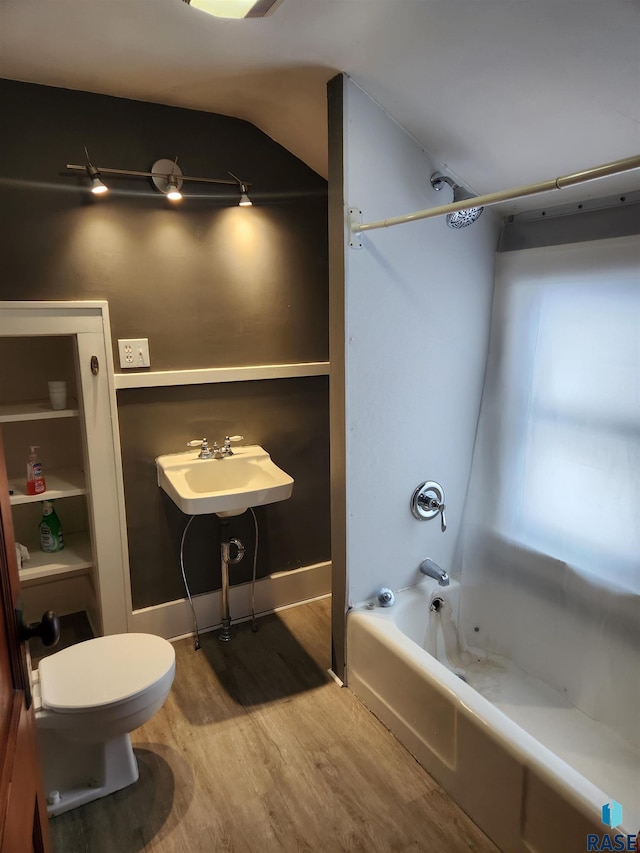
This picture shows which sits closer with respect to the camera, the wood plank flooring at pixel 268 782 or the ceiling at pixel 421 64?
the ceiling at pixel 421 64

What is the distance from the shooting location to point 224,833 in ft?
5.41

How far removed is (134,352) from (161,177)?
70cm

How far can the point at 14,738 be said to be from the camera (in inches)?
32.9

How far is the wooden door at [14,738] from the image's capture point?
75 cm

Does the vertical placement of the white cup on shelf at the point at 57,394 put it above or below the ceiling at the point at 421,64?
below

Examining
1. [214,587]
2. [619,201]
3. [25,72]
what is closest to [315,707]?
[214,587]

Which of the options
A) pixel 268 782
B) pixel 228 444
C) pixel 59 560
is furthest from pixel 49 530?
pixel 268 782

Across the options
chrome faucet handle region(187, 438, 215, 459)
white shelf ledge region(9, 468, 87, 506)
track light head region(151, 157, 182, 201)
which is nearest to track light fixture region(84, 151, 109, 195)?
track light head region(151, 157, 182, 201)

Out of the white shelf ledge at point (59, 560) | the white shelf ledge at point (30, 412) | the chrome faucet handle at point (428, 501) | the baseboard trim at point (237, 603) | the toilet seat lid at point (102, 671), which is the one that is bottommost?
the baseboard trim at point (237, 603)

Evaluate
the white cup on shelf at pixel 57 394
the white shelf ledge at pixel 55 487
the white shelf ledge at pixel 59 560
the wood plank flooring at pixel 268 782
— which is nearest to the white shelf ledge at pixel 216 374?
the white cup on shelf at pixel 57 394

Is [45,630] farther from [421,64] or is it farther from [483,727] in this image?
[421,64]

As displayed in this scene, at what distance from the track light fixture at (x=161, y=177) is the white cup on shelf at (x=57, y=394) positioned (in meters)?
0.75

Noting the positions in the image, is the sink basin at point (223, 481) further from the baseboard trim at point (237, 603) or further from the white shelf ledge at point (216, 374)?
the baseboard trim at point (237, 603)

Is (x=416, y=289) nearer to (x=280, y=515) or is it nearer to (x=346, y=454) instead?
(x=346, y=454)
